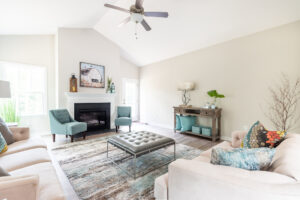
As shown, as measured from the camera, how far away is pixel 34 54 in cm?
400

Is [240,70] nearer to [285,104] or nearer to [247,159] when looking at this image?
[285,104]

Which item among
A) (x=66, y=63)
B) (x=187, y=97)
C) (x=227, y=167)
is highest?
(x=66, y=63)

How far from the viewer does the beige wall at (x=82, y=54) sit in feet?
13.5

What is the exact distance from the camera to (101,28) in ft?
14.9

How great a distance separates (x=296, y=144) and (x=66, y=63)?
5051mm

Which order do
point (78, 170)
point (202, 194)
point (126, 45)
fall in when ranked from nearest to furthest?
point (202, 194)
point (78, 170)
point (126, 45)

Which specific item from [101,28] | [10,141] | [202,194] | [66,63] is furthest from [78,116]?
[202,194]

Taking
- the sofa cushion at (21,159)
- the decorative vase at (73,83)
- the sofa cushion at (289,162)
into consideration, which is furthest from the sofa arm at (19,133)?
the sofa cushion at (289,162)

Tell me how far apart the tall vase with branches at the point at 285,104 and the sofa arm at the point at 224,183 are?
9.76ft

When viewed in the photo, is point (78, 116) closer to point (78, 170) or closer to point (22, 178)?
point (78, 170)

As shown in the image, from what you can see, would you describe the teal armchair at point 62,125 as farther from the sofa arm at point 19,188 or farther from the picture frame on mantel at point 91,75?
the sofa arm at point 19,188

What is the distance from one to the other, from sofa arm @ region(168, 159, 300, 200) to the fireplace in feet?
13.2

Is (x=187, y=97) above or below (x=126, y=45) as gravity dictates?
below

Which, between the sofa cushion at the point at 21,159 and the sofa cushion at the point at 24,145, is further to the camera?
the sofa cushion at the point at 24,145
